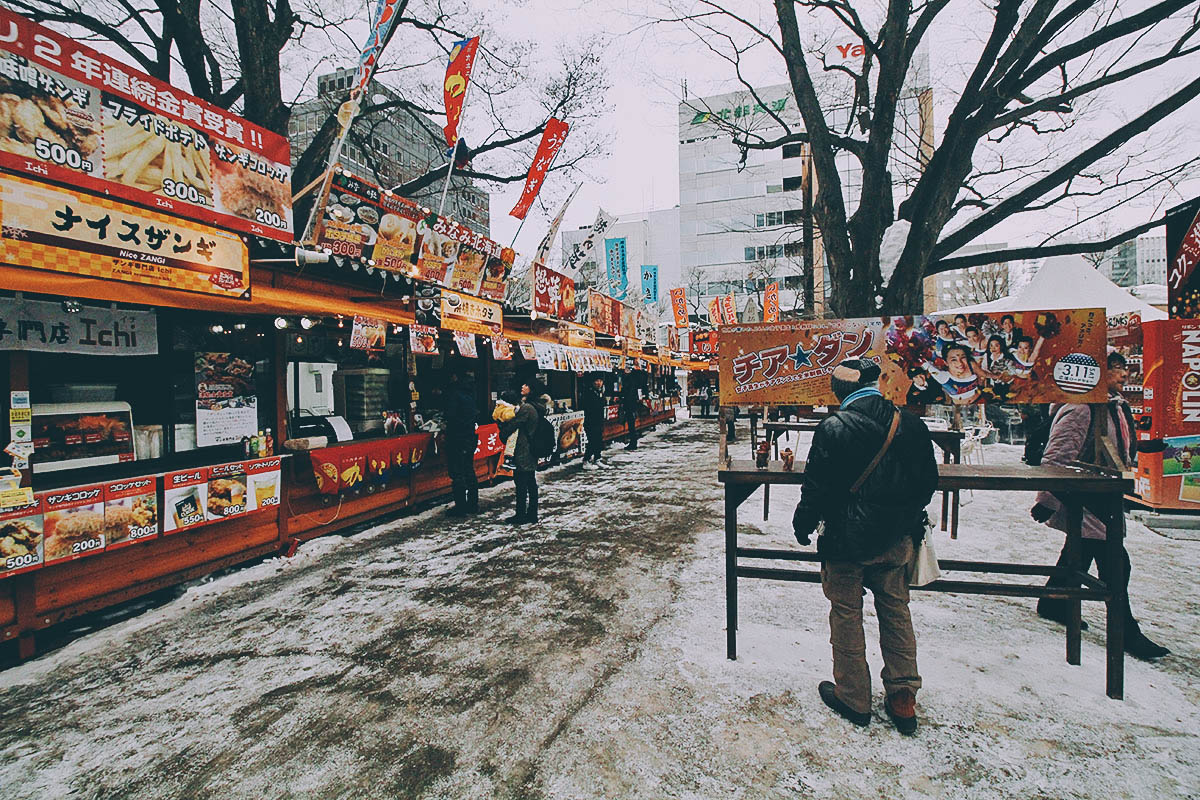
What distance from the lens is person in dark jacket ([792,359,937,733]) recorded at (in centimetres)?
295

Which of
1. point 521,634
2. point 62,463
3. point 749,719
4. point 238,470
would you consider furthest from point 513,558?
point 62,463

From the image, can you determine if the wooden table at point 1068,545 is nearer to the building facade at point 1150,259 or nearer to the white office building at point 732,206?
the building facade at point 1150,259

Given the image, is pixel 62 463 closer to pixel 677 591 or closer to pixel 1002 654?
pixel 677 591

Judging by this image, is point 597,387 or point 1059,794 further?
point 597,387

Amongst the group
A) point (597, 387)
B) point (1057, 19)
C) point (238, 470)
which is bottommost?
point (238, 470)

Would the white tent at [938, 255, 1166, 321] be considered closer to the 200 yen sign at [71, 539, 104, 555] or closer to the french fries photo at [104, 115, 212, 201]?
the french fries photo at [104, 115, 212, 201]

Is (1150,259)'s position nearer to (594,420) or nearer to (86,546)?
(594,420)

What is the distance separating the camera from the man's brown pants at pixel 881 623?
118 inches

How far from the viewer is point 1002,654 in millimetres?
3787

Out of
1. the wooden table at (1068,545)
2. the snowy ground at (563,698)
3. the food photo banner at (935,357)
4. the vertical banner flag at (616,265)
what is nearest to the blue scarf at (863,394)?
the wooden table at (1068,545)

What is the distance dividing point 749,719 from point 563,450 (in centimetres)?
1069

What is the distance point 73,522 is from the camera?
4.26 m

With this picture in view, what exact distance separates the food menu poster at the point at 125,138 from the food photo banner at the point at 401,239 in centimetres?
117

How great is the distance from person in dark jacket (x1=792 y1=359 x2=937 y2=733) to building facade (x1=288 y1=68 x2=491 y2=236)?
1279 cm
